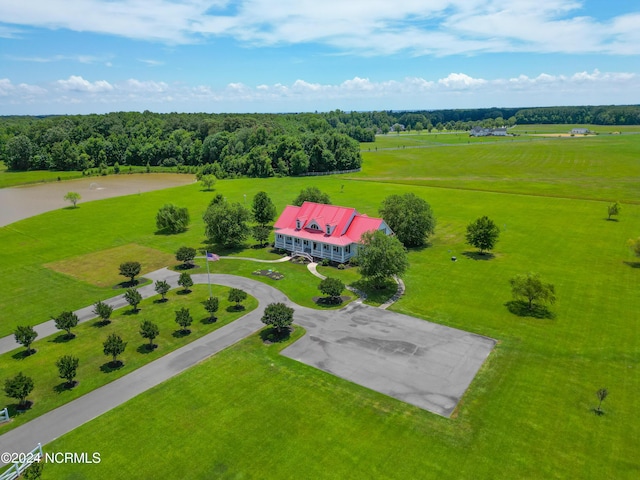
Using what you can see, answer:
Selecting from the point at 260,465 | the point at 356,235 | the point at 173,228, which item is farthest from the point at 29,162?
the point at 260,465

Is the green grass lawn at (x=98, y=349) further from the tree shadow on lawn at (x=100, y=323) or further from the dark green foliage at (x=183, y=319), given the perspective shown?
the dark green foliage at (x=183, y=319)

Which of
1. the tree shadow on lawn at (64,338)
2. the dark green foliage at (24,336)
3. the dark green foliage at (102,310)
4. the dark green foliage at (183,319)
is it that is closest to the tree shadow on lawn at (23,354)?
the dark green foliage at (24,336)

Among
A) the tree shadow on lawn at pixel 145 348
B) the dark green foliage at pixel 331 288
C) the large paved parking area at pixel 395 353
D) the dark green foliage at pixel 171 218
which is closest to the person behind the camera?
the large paved parking area at pixel 395 353

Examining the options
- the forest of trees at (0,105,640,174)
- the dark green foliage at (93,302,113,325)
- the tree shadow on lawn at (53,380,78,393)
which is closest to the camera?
the tree shadow on lawn at (53,380,78,393)

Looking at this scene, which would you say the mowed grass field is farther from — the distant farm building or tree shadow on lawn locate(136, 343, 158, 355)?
tree shadow on lawn locate(136, 343, 158, 355)

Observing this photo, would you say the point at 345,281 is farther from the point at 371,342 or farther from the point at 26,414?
the point at 26,414

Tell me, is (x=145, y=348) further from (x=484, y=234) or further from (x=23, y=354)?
(x=484, y=234)

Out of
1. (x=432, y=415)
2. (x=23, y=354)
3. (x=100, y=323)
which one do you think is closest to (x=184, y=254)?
(x=100, y=323)

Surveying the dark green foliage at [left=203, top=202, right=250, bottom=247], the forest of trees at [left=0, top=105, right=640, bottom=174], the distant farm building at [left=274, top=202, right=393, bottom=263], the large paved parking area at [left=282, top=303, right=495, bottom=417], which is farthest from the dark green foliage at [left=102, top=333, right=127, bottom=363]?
the forest of trees at [left=0, top=105, right=640, bottom=174]
